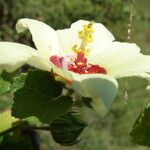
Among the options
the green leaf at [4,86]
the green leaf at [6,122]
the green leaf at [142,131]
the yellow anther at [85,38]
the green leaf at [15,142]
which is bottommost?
the green leaf at [15,142]

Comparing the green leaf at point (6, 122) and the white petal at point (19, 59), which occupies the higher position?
the white petal at point (19, 59)

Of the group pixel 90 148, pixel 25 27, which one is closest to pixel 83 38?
pixel 25 27

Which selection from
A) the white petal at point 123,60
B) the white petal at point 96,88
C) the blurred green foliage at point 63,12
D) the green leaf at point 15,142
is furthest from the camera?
the blurred green foliage at point 63,12

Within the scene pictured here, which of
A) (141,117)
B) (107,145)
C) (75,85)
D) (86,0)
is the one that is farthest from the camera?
(107,145)

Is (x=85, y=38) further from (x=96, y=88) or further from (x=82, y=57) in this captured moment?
(x=96, y=88)

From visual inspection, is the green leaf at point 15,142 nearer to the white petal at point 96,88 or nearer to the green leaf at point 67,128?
the green leaf at point 67,128

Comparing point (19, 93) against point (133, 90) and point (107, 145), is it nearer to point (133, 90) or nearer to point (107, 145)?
point (107, 145)

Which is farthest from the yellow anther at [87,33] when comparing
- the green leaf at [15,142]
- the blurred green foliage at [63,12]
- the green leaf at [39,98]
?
the blurred green foliage at [63,12]
